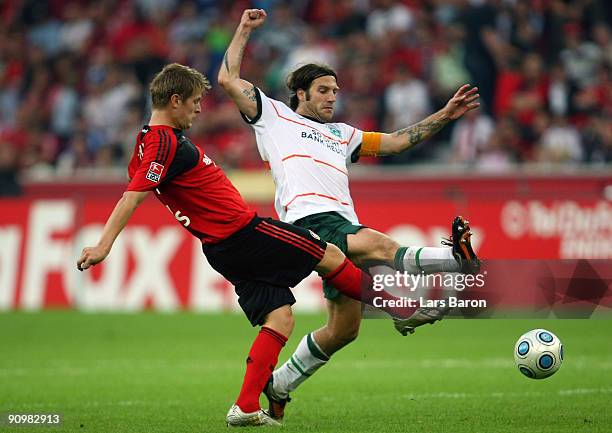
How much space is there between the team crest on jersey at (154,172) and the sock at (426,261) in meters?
1.74

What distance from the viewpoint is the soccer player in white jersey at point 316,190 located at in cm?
746

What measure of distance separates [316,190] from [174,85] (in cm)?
129

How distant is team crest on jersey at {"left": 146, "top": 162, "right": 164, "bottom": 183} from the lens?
6.72 metres

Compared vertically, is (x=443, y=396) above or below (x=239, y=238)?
below

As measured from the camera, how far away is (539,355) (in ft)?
23.5

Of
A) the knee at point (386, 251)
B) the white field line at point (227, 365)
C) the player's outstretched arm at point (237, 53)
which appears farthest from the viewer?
the white field line at point (227, 365)

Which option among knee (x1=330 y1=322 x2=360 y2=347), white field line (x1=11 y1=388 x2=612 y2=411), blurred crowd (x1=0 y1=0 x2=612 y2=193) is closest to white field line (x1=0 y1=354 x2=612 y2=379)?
white field line (x1=11 y1=388 x2=612 y2=411)

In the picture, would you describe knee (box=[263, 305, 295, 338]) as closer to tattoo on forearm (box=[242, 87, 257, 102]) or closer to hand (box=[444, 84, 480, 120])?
tattoo on forearm (box=[242, 87, 257, 102])

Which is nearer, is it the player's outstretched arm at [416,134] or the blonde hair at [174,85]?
the blonde hair at [174,85]

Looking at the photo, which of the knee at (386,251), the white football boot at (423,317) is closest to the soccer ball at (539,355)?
the white football boot at (423,317)

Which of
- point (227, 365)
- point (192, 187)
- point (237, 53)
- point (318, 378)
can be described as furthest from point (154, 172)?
point (227, 365)

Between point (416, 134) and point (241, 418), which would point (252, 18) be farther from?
point (241, 418)

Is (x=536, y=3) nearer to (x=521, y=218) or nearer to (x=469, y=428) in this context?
(x=521, y=218)

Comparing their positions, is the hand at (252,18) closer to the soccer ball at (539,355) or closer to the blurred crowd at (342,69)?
the soccer ball at (539,355)
